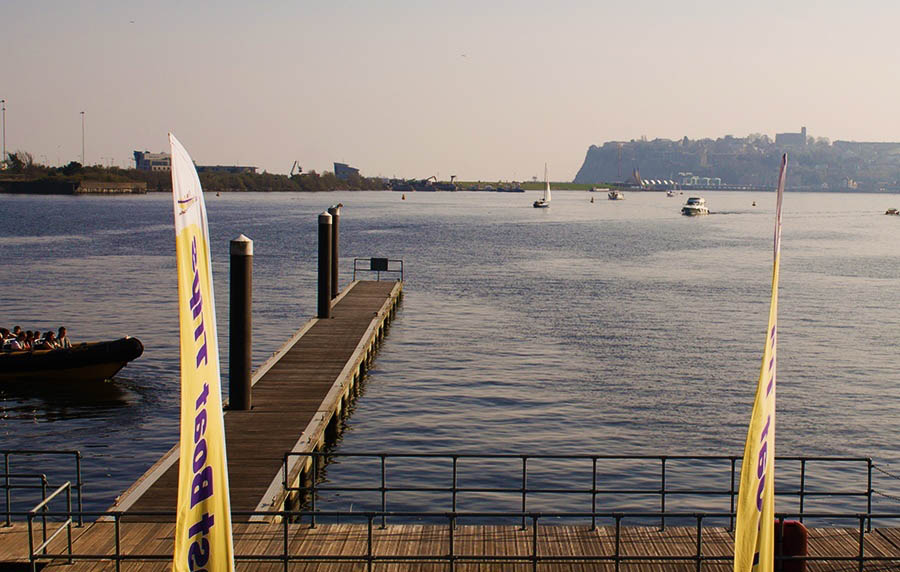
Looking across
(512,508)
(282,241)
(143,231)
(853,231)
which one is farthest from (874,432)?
(853,231)

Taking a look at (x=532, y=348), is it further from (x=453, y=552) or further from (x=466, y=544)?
(x=453, y=552)

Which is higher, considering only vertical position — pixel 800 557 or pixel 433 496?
pixel 800 557

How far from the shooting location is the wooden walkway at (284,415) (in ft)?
Answer: 65.6

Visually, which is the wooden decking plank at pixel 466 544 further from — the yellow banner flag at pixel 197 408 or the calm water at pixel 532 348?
the calm water at pixel 532 348

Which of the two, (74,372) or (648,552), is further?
(74,372)

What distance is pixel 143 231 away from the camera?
13012 centimetres

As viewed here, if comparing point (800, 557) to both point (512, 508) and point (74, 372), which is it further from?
point (74, 372)

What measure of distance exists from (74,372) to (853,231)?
14236cm

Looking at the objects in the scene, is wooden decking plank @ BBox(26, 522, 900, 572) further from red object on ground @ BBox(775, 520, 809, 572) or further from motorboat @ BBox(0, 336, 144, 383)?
motorboat @ BBox(0, 336, 144, 383)

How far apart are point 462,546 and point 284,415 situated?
11.0 m

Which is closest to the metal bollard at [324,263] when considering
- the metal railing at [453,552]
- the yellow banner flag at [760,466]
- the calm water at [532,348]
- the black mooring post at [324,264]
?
the black mooring post at [324,264]

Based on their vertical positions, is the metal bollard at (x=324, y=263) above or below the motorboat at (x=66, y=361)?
above

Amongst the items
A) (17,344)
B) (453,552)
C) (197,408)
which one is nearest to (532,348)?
(17,344)

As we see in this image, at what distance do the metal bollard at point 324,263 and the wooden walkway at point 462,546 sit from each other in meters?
26.9
